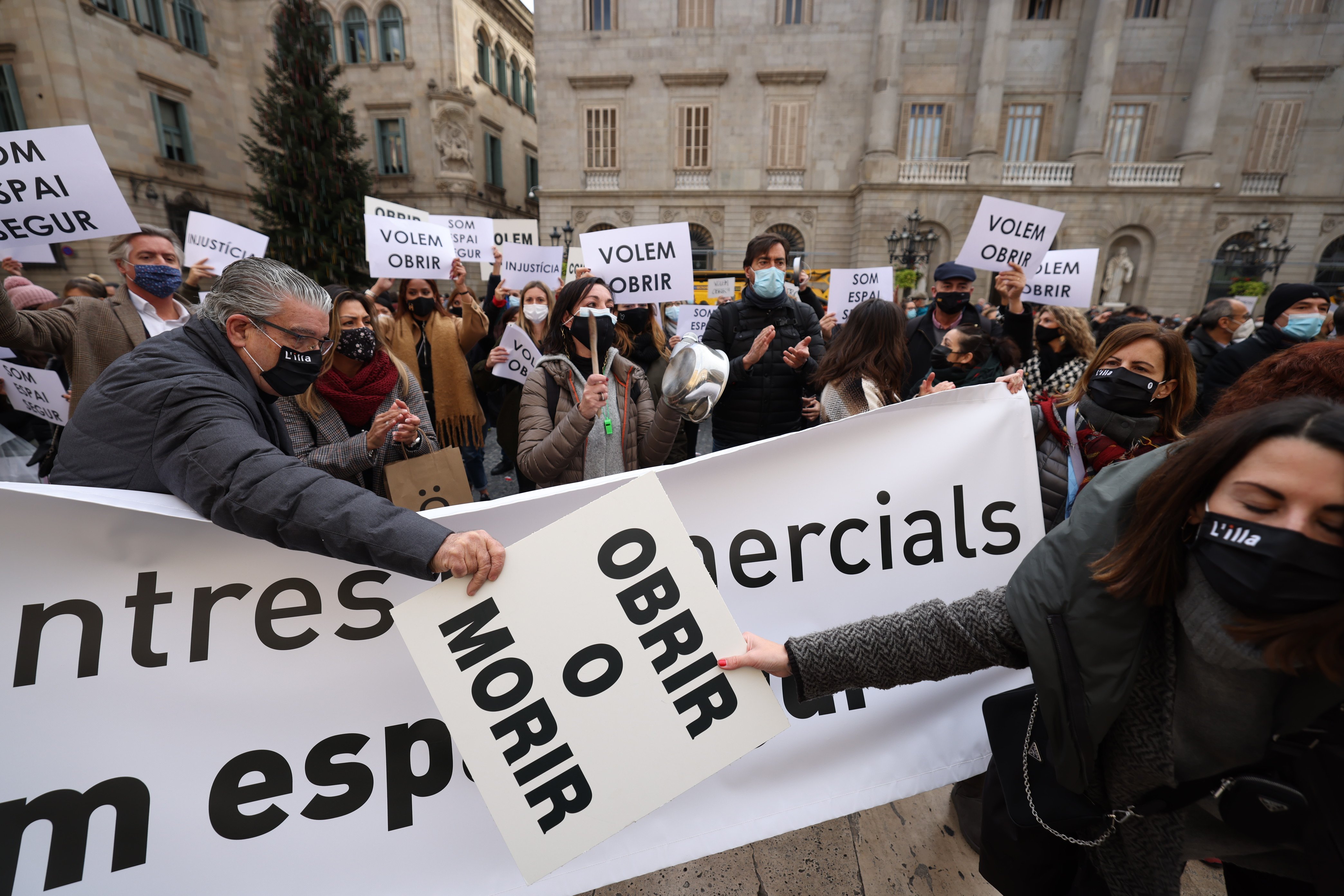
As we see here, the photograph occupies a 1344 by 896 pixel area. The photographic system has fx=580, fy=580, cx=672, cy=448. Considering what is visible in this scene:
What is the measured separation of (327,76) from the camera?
14.6 m

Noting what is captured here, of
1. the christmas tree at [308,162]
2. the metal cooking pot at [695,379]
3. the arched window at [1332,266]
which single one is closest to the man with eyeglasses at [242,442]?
the metal cooking pot at [695,379]

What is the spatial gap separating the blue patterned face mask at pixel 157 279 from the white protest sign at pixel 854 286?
5085 millimetres

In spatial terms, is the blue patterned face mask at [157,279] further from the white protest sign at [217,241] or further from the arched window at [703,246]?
the arched window at [703,246]

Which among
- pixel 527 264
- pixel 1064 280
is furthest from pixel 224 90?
pixel 1064 280

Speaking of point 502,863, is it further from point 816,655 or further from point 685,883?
point 816,655

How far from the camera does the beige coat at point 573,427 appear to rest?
240cm

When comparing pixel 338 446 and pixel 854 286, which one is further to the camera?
pixel 854 286

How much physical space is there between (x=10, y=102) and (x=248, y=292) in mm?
23924

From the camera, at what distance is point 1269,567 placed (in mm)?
970

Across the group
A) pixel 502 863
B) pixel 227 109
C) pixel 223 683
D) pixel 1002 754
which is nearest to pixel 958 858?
pixel 1002 754

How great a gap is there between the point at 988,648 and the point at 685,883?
1330mm

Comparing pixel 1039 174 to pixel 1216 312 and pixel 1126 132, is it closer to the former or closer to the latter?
pixel 1126 132

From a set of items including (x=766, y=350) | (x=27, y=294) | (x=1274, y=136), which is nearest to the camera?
(x=766, y=350)

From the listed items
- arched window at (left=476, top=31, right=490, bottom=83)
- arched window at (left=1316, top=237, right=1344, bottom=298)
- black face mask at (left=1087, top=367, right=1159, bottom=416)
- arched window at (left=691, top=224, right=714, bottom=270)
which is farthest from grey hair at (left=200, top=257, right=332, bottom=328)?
arched window at (left=1316, top=237, right=1344, bottom=298)
